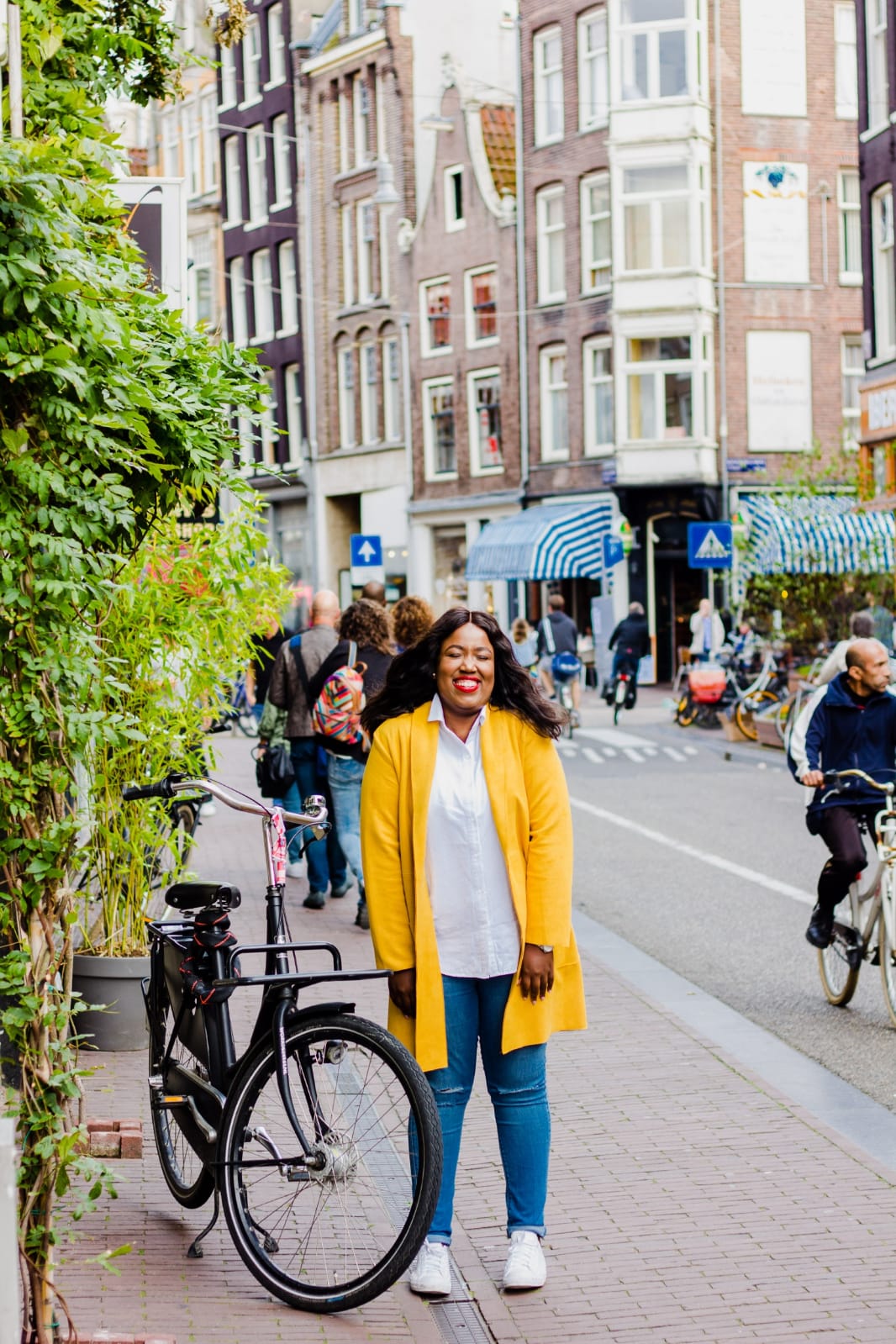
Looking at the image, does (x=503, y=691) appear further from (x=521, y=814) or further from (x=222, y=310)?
(x=222, y=310)

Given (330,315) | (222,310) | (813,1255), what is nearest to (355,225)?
(330,315)

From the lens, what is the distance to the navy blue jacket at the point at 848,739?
8.37m

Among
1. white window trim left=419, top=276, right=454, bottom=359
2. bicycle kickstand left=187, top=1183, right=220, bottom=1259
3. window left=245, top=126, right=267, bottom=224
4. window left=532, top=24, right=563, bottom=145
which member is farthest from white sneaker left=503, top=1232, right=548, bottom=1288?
window left=245, top=126, right=267, bottom=224

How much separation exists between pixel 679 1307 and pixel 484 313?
137ft

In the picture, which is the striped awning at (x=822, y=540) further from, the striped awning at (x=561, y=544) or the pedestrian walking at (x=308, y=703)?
the pedestrian walking at (x=308, y=703)

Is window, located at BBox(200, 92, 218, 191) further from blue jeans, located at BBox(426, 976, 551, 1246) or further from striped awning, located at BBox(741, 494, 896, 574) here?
blue jeans, located at BBox(426, 976, 551, 1246)

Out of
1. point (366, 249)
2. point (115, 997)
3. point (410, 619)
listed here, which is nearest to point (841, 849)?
point (115, 997)

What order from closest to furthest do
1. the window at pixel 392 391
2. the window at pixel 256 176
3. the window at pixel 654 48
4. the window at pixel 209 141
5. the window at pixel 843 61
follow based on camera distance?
1. the window at pixel 654 48
2. the window at pixel 843 61
3. the window at pixel 392 391
4. the window at pixel 256 176
5. the window at pixel 209 141

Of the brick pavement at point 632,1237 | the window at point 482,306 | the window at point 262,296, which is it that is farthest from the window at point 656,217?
the brick pavement at point 632,1237

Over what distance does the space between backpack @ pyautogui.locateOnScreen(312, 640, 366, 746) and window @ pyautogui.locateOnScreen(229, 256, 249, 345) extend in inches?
1837

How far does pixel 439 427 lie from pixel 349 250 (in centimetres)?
722

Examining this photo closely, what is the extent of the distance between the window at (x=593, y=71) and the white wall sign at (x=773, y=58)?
290 cm

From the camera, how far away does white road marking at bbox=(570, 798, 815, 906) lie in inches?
487

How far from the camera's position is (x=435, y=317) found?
47031mm
